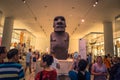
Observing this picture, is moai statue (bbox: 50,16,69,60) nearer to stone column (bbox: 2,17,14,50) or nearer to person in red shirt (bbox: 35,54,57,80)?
person in red shirt (bbox: 35,54,57,80)

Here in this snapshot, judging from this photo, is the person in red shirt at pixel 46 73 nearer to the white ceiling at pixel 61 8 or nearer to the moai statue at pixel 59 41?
the moai statue at pixel 59 41

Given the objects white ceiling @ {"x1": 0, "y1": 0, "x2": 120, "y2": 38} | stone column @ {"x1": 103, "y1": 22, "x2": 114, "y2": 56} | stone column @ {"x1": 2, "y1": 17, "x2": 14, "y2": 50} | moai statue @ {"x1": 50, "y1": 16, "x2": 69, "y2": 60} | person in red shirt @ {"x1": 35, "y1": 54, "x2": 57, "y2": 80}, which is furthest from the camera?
stone column @ {"x1": 103, "y1": 22, "x2": 114, "y2": 56}

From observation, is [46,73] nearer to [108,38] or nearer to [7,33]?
[7,33]

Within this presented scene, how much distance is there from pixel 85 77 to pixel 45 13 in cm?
992

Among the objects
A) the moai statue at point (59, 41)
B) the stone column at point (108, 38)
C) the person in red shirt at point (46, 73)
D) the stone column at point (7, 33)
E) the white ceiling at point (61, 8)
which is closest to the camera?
the person in red shirt at point (46, 73)

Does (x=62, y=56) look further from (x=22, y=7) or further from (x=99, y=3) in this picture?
(x=22, y=7)

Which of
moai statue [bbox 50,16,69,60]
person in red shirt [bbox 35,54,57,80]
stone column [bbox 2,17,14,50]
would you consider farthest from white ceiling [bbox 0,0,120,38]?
person in red shirt [bbox 35,54,57,80]

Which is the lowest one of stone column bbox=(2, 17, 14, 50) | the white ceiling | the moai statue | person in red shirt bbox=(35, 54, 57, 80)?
person in red shirt bbox=(35, 54, 57, 80)

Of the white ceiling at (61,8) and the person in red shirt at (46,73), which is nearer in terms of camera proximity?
the person in red shirt at (46,73)

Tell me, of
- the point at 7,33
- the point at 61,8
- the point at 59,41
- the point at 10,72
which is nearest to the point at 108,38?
the point at 61,8

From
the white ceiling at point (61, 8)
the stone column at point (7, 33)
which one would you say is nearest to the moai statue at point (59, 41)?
the white ceiling at point (61, 8)

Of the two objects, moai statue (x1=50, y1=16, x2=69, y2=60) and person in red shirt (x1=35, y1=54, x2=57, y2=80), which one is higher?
moai statue (x1=50, y1=16, x2=69, y2=60)

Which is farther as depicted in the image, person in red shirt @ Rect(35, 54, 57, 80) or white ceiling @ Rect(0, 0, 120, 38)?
white ceiling @ Rect(0, 0, 120, 38)

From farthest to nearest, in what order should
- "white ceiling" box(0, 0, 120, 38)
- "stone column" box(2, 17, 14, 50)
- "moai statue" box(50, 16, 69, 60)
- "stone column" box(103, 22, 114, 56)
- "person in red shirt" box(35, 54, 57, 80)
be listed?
"stone column" box(103, 22, 114, 56), "stone column" box(2, 17, 14, 50), "white ceiling" box(0, 0, 120, 38), "moai statue" box(50, 16, 69, 60), "person in red shirt" box(35, 54, 57, 80)
